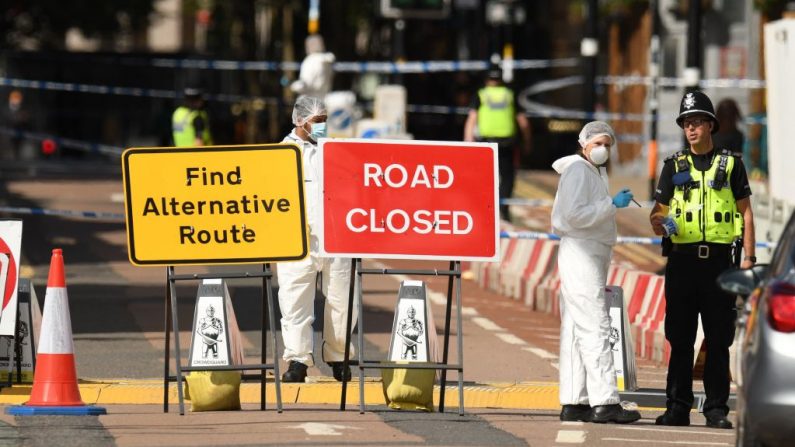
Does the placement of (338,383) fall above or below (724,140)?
below

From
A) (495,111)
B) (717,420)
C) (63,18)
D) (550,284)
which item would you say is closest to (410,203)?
(717,420)

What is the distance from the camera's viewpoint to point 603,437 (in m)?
11.1

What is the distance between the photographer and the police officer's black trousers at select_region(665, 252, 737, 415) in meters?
11.5

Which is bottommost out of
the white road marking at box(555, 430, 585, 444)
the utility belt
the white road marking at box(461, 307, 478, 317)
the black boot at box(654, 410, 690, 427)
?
the white road marking at box(555, 430, 585, 444)

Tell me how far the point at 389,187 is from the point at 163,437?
6.82 ft

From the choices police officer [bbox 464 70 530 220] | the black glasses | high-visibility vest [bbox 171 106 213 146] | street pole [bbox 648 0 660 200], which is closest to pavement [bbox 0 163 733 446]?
high-visibility vest [bbox 171 106 213 146]

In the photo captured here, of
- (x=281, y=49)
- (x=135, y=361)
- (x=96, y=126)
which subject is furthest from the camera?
(x=96, y=126)

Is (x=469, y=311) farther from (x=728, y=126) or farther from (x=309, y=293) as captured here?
(x=309, y=293)

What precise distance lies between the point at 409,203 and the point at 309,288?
51.5 inches

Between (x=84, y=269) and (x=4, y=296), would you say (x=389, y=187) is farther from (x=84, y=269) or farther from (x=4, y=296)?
(x=84, y=269)

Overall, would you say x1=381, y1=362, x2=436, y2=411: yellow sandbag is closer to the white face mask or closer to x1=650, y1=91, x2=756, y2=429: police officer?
x1=650, y1=91, x2=756, y2=429: police officer

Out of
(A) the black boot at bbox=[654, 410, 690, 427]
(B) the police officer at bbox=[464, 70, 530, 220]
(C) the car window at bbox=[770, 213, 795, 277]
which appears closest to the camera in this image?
(C) the car window at bbox=[770, 213, 795, 277]

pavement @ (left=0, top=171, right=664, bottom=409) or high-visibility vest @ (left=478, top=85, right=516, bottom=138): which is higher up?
high-visibility vest @ (left=478, top=85, right=516, bottom=138)

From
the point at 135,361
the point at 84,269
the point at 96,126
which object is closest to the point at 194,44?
the point at 96,126
